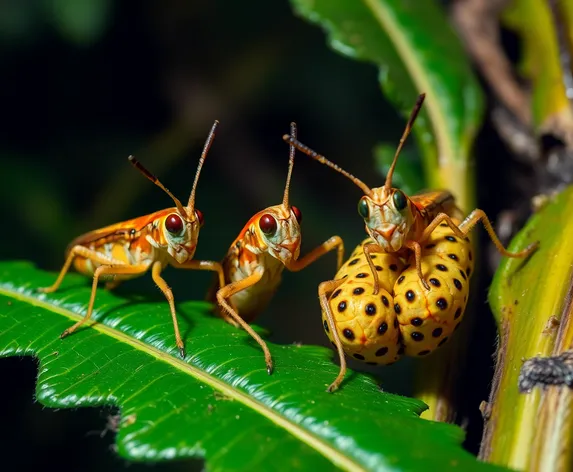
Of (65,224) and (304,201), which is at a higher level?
(304,201)

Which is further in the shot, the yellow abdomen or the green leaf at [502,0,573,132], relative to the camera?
the green leaf at [502,0,573,132]

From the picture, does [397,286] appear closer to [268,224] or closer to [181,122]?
[268,224]

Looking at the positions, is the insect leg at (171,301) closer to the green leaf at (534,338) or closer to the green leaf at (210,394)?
the green leaf at (210,394)

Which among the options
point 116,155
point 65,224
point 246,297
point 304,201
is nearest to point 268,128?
point 304,201

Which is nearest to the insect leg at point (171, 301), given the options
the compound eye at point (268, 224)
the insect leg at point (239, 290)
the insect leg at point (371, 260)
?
the insect leg at point (239, 290)

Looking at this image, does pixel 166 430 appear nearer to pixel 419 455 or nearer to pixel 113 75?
pixel 419 455

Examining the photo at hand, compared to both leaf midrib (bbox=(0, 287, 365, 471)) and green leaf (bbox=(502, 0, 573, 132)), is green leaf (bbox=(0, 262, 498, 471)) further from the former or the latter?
green leaf (bbox=(502, 0, 573, 132))

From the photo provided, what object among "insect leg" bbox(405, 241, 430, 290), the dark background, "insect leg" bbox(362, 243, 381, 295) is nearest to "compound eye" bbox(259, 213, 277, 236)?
"insect leg" bbox(362, 243, 381, 295)
